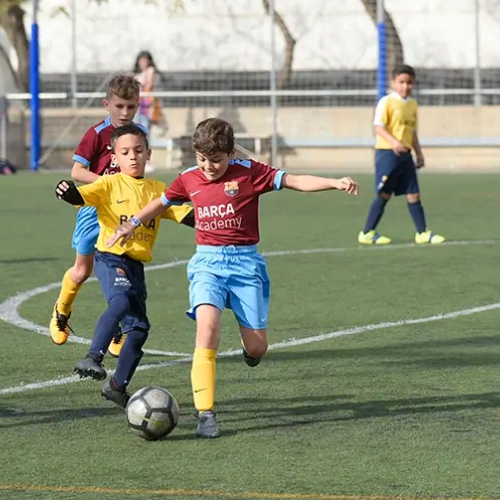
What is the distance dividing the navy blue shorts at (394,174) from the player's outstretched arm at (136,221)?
8.24m

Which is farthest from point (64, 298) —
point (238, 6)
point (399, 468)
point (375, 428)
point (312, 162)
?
point (238, 6)

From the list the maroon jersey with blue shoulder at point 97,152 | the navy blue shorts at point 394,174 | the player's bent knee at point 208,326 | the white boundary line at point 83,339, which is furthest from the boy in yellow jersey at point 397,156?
the player's bent knee at point 208,326

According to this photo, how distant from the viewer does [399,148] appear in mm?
15141

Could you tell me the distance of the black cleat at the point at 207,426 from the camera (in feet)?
21.5

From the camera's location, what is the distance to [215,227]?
707 centimetres

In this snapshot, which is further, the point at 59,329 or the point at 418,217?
the point at 418,217

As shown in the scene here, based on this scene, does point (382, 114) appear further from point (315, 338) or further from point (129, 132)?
point (129, 132)

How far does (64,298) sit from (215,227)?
223 cm

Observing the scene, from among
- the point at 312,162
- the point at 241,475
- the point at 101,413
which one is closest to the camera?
the point at 241,475

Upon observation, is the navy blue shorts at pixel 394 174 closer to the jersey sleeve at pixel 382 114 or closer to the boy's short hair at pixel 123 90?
the jersey sleeve at pixel 382 114

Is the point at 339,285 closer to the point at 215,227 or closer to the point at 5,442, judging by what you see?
the point at 215,227

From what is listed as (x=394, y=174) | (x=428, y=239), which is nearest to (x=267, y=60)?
(x=394, y=174)

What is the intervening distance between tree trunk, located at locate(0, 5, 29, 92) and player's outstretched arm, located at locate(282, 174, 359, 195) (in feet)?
73.7

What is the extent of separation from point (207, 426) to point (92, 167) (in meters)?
2.73
